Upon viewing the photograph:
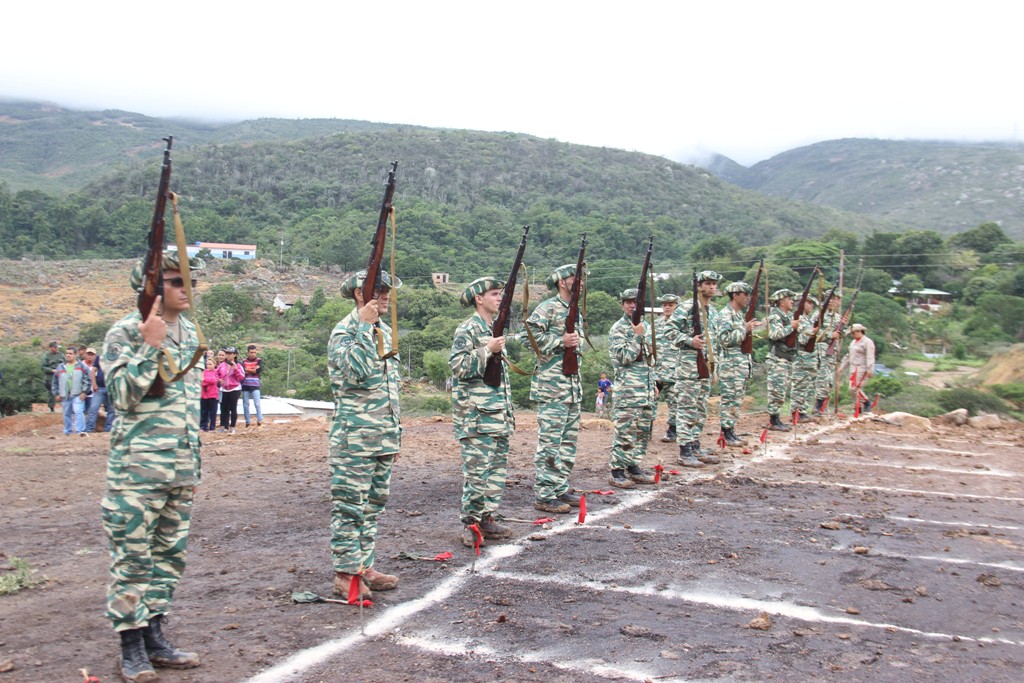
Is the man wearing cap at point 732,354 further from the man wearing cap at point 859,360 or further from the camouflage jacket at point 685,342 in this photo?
the man wearing cap at point 859,360

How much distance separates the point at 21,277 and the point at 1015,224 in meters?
108

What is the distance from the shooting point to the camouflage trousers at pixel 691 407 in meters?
10.7

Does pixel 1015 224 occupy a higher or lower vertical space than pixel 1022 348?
higher

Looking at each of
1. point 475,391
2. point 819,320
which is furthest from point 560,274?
point 819,320

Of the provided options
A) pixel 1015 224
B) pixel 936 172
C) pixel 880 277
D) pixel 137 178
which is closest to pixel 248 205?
pixel 137 178

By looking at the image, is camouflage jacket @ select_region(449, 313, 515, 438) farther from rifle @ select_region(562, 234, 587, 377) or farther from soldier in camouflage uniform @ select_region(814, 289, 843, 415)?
soldier in camouflage uniform @ select_region(814, 289, 843, 415)

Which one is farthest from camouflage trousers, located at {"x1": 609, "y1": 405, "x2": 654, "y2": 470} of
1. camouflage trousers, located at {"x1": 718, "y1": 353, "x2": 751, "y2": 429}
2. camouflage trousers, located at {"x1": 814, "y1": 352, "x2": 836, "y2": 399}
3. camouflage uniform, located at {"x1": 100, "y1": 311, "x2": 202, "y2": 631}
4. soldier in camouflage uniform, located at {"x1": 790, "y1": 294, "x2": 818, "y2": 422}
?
camouflage trousers, located at {"x1": 814, "y1": 352, "x2": 836, "y2": 399}

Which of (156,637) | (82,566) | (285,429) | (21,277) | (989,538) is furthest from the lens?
(21,277)

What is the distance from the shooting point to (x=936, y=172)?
139 metres

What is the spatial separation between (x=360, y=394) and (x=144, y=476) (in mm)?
1529

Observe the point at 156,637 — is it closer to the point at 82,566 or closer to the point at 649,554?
the point at 82,566

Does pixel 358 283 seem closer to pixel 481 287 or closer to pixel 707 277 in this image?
pixel 481 287

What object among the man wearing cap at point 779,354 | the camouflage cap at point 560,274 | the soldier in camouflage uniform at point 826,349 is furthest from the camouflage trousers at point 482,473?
the soldier in camouflage uniform at point 826,349

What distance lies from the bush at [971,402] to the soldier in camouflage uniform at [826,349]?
3.16m
